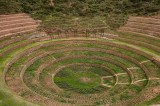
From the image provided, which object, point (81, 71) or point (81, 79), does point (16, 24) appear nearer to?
point (81, 71)

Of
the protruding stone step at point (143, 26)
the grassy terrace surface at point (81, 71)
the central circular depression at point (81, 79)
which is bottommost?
the central circular depression at point (81, 79)

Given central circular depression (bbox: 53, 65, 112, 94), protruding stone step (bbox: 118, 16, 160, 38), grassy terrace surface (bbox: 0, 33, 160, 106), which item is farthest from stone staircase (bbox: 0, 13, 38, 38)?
protruding stone step (bbox: 118, 16, 160, 38)

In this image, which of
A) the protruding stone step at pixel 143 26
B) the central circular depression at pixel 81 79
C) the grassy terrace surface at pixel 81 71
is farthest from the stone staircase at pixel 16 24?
the protruding stone step at pixel 143 26

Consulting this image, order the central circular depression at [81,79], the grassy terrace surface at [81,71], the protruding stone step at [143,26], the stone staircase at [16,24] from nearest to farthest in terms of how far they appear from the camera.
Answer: the grassy terrace surface at [81,71] → the central circular depression at [81,79] → the stone staircase at [16,24] → the protruding stone step at [143,26]

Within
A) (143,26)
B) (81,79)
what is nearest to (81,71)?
(81,79)

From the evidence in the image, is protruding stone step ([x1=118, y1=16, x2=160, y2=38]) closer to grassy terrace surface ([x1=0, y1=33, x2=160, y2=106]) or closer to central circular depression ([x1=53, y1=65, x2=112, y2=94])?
grassy terrace surface ([x1=0, y1=33, x2=160, y2=106])

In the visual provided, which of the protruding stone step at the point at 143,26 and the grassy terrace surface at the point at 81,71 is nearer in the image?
the grassy terrace surface at the point at 81,71

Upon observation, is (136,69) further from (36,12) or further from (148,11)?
(36,12)

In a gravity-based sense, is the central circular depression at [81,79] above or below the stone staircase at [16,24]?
below

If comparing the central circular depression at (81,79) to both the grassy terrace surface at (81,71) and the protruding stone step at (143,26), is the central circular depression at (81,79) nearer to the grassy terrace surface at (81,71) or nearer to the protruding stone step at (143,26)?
the grassy terrace surface at (81,71)
